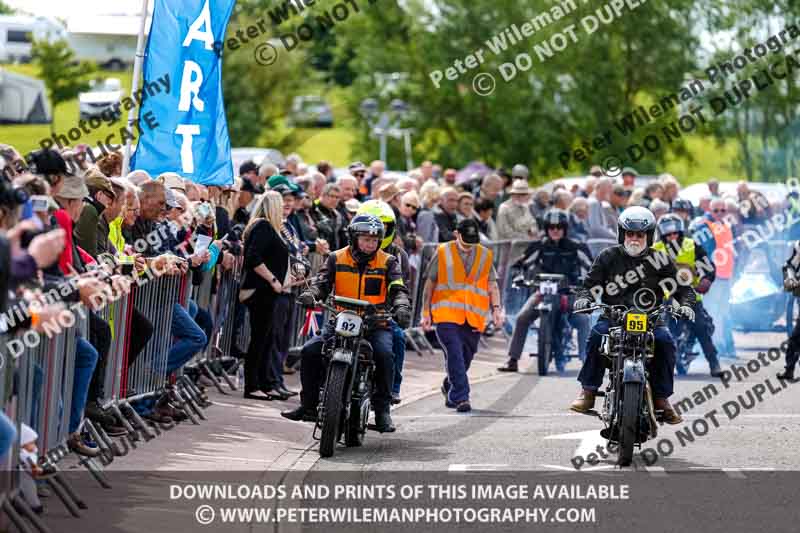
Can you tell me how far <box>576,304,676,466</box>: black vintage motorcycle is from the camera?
1198cm

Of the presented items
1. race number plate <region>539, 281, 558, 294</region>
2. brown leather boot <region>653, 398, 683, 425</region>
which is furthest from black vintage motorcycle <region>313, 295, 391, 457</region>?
race number plate <region>539, 281, 558, 294</region>

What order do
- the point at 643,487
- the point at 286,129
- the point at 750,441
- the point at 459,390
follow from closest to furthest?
the point at 643,487
the point at 750,441
the point at 459,390
the point at 286,129

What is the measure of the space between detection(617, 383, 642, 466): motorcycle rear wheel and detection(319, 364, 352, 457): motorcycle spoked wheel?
2.06m

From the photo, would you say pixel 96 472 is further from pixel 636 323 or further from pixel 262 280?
pixel 262 280

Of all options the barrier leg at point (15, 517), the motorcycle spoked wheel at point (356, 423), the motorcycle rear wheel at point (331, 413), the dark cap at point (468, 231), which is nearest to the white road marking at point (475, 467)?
the motorcycle rear wheel at point (331, 413)

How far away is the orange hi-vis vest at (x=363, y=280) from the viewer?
43.7 feet

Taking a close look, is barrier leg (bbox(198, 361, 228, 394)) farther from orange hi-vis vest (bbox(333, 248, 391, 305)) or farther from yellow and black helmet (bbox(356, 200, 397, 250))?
orange hi-vis vest (bbox(333, 248, 391, 305))

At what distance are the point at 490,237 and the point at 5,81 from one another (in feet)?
101

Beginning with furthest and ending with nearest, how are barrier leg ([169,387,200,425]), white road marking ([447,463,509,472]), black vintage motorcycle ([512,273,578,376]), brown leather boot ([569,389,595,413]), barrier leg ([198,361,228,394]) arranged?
1. black vintage motorcycle ([512,273,578,376])
2. barrier leg ([198,361,228,394])
3. barrier leg ([169,387,200,425])
4. brown leather boot ([569,389,595,413])
5. white road marking ([447,463,509,472])

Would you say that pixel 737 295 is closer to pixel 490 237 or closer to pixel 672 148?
pixel 490 237

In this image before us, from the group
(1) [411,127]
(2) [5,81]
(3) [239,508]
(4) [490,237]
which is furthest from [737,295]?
(1) [411,127]

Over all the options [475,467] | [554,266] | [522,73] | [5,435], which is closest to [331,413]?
[475,467]

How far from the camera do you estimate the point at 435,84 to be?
190 ft

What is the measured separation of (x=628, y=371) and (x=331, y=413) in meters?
2.17
